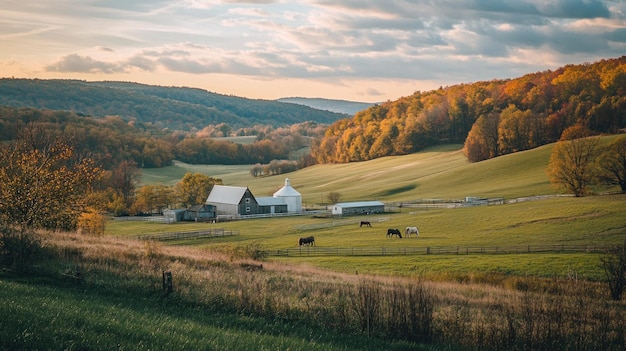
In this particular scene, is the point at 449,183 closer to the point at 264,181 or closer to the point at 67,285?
the point at 264,181

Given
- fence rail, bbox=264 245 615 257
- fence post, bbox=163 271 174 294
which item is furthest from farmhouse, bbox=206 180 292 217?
fence post, bbox=163 271 174 294

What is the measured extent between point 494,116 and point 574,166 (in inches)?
1615

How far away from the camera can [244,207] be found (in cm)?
7788

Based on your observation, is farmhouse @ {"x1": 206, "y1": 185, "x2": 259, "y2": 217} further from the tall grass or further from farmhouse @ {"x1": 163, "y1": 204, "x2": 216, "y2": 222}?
the tall grass

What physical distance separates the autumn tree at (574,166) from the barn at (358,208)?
20569 millimetres

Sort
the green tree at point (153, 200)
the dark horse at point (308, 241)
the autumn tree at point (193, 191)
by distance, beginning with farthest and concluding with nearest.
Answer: the autumn tree at point (193, 191), the green tree at point (153, 200), the dark horse at point (308, 241)

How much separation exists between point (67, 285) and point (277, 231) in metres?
43.9

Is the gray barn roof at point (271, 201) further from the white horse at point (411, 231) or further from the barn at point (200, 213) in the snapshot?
the white horse at point (411, 231)

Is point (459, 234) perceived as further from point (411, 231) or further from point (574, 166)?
point (574, 166)

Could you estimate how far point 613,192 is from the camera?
207ft

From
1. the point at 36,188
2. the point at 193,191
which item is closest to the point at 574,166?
the point at 193,191

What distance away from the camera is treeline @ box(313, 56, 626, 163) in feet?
328

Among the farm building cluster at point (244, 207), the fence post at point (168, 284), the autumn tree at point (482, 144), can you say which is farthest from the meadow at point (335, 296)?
the autumn tree at point (482, 144)

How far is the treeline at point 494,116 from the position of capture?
100 metres
